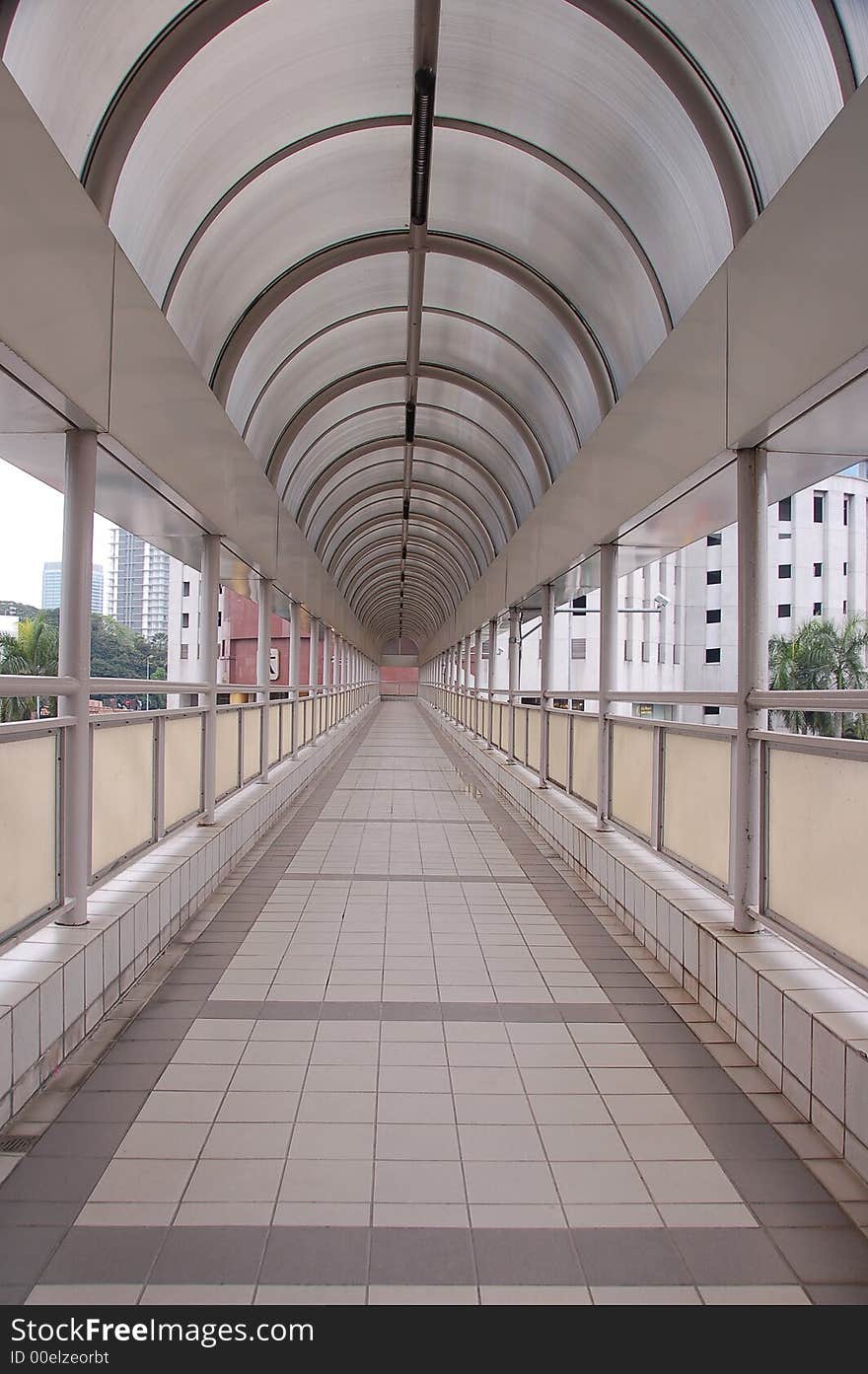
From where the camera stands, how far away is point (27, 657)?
3.37 meters

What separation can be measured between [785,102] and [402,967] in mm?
4283

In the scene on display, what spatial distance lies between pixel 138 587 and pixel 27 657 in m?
1.47

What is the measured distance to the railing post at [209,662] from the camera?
6062 mm

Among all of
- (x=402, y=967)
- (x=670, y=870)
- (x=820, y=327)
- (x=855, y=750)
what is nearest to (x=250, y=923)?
(x=402, y=967)

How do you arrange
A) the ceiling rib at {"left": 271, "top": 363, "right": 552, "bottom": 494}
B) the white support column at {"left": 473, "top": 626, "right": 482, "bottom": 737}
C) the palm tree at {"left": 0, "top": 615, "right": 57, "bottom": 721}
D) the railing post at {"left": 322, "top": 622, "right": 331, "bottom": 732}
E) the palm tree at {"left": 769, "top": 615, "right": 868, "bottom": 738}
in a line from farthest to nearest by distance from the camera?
the white support column at {"left": 473, "top": 626, "right": 482, "bottom": 737}, the railing post at {"left": 322, "top": 622, "right": 331, "bottom": 732}, the ceiling rib at {"left": 271, "top": 363, "right": 552, "bottom": 494}, the palm tree at {"left": 769, "top": 615, "right": 868, "bottom": 738}, the palm tree at {"left": 0, "top": 615, "right": 57, "bottom": 721}

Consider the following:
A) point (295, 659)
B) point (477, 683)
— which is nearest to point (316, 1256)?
point (295, 659)

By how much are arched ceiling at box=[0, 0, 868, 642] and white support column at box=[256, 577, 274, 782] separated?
1.56 metres

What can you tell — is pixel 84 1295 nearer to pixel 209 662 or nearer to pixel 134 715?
pixel 134 715

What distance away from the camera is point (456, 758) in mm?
16781

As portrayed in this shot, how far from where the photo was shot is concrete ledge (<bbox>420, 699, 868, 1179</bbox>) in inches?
104

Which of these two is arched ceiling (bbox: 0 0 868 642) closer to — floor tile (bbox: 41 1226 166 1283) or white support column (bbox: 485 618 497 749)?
Answer: floor tile (bbox: 41 1226 166 1283)

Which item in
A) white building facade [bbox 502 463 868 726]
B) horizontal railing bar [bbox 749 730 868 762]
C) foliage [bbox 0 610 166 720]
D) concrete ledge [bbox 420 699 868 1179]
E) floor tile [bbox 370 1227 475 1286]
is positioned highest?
white building facade [bbox 502 463 868 726]

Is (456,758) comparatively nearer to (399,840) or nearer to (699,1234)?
(399,840)

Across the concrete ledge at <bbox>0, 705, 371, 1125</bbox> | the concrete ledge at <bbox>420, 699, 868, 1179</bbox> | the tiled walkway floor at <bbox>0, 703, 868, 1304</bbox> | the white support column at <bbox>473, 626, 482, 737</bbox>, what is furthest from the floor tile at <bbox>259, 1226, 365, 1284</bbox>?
the white support column at <bbox>473, 626, 482, 737</bbox>
